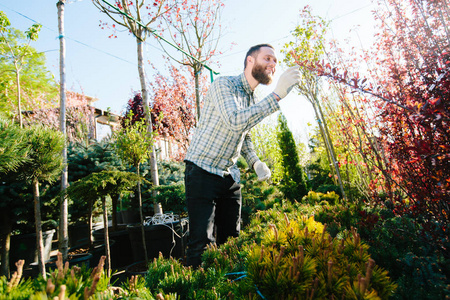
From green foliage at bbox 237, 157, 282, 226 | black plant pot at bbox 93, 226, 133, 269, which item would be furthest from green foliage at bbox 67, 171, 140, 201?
green foliage at bbox 237, 157, 282, 226

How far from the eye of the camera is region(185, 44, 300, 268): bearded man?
5.98 ft

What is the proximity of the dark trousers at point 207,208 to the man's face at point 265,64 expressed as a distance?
2.89 feet

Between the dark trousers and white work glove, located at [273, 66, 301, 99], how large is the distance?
0.78m

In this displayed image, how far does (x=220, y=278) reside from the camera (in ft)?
3.33

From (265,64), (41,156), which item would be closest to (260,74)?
(265,64)

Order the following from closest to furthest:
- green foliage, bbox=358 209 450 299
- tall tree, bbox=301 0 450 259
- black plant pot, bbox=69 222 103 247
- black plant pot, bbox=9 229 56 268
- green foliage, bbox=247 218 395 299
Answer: green foliage, bbox=247 218 395 299, green foliage, bbox=358 209 450 299, tall tree, bbox=301 0 450 259, black plant pot, bbox=9 229 56 268, black plant pot, bbox=69 222 103 247

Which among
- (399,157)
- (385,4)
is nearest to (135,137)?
(399,157)

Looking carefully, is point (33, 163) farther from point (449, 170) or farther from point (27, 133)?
point (449, 170)

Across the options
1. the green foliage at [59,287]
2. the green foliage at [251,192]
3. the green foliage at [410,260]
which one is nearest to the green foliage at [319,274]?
the green foliage at [410,260]

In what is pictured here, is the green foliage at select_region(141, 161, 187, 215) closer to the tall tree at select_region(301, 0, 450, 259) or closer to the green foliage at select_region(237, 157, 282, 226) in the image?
the green foliage at select_region(237, 157, 282, 226)

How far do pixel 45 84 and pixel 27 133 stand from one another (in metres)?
13.7

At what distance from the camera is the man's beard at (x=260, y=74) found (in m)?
2.20

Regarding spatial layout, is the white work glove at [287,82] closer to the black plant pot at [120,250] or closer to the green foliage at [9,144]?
the green foliage at [9,144]

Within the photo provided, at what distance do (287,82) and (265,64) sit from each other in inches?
17.5
